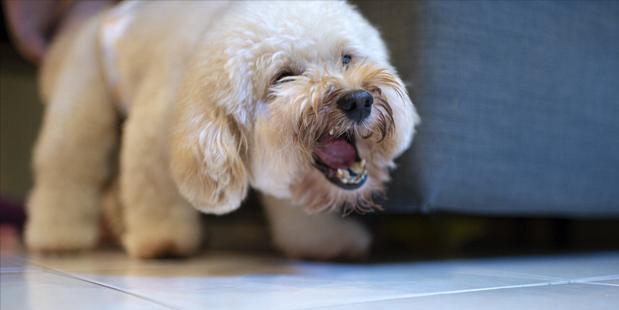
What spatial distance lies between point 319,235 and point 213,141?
0.54m

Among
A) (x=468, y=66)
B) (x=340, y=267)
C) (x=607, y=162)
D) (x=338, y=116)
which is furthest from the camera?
(x=607, y=162)

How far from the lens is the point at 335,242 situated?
5.85ft

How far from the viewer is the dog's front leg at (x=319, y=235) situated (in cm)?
178

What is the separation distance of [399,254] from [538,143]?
1.94 feet

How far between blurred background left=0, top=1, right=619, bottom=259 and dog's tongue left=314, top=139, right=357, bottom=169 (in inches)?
5.4

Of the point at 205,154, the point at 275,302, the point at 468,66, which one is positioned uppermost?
the point at 468,66

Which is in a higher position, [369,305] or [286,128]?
[286,128]

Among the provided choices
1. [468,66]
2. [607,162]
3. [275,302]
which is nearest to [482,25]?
[468,66]

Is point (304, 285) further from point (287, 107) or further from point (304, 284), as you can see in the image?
point (287, 107)

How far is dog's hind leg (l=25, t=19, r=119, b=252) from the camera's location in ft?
6.53

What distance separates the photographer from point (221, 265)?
1.71m

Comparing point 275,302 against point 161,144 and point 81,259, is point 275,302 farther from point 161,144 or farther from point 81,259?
point 81,259

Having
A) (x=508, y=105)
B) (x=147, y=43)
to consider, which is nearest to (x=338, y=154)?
(x=508, y=105)

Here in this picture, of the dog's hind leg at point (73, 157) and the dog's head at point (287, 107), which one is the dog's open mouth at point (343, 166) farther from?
the dog's hind leg at point (73, 157)
